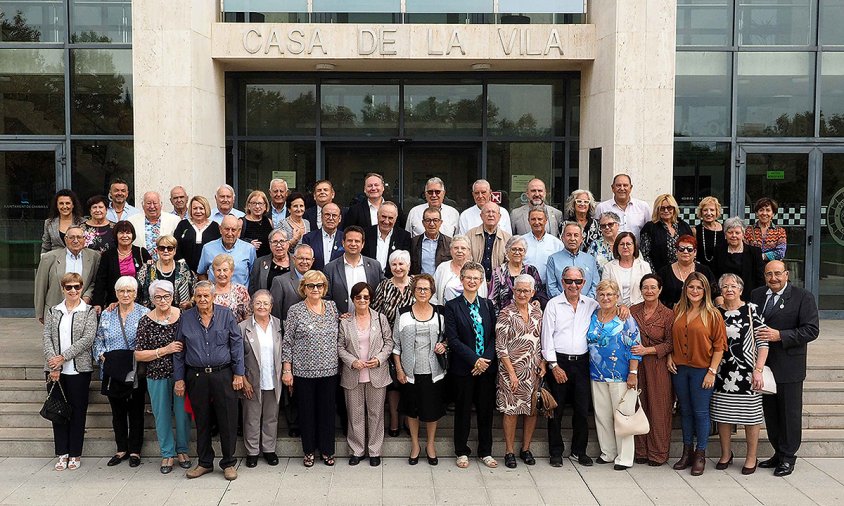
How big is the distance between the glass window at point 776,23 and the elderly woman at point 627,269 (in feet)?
19.8

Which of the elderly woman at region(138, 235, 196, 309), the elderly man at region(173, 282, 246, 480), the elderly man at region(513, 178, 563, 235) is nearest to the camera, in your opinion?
the elderly man at region(173, 282, 246, 480)

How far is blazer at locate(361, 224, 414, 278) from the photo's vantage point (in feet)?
27.3

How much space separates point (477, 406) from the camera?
297 inches

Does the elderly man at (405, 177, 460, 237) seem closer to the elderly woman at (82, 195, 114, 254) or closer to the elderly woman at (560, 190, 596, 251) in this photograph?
the elderly woman at (560, 190, 596, 251)

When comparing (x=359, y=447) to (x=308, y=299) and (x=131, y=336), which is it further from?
(x=131, y=336)

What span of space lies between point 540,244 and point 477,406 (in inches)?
71.8

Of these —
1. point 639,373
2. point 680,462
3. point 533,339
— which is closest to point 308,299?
point 533,339

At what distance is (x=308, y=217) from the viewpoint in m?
→ 9.01

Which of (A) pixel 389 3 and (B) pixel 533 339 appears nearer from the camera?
(B) pixel 533 339

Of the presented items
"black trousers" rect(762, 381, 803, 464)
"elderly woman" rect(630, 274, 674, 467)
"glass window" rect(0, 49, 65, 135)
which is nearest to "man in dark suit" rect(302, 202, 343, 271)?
"elderly woman" rect(630, 274, 674, 467)

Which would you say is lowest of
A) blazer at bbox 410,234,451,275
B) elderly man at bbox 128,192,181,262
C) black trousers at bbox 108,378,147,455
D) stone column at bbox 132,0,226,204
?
black trousers at bbox 108,378,147,455

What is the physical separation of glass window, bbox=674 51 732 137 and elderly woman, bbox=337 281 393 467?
6.75 meters

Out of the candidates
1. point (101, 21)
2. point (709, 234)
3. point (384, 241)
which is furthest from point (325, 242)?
point (101, 21)

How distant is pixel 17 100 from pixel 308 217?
243 inches
